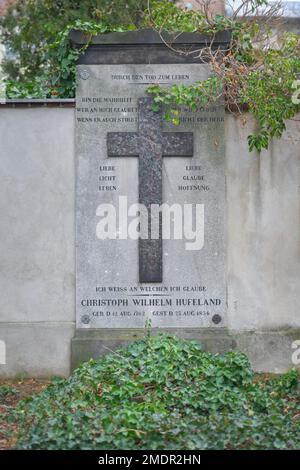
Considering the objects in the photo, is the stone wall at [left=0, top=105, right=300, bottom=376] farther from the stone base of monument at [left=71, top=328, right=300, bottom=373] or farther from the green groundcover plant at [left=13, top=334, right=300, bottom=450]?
the green groundcover plant at [left=13, top=334, right=300, bottom=450]

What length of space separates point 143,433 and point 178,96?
138 inches

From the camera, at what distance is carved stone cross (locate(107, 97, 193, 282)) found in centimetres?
714

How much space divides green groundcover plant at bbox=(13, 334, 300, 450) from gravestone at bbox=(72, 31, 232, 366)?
0.66 meters

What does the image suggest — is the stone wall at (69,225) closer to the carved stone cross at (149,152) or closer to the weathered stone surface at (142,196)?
the weathered stone surface at (142,196)

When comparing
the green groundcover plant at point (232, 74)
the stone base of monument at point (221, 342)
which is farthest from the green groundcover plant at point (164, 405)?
the green groundcover plant at point (232, 74)

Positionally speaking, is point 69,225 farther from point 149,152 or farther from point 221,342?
point 221,342

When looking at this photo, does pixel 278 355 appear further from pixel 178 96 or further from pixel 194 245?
pixel 178 96

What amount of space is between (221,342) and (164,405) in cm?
169

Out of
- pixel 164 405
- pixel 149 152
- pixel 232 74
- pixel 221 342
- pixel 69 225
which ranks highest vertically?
pixel 232 74

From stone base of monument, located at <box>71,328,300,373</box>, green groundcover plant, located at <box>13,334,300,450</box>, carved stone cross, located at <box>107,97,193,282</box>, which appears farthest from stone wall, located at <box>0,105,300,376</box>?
green groundcover plant, located at <box>13,334,300,450</box>

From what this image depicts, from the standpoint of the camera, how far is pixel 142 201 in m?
7.15

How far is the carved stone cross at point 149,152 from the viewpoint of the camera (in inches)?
Result: 281

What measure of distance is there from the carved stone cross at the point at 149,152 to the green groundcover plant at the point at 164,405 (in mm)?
878

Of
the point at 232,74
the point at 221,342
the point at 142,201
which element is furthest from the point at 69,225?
the point at 232,74
